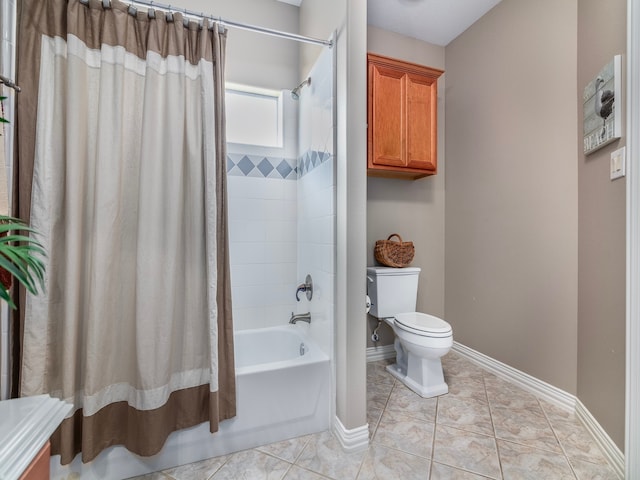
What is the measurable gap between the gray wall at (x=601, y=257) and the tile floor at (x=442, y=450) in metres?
0.21

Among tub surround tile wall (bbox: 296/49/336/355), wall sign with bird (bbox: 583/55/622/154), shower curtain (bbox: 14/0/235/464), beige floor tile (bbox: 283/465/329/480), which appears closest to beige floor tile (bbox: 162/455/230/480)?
shower curtain (bbox: 14/0/235/464)

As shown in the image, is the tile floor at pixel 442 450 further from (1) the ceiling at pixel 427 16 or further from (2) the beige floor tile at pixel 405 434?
(1) the ceiling at pixel 427 16

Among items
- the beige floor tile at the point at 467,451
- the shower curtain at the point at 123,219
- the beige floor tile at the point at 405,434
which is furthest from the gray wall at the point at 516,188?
the shower curtain at the point at 123,219


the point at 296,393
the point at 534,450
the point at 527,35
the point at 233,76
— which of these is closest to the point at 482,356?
the point at 534,450

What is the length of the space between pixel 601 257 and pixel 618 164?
1.53 feet

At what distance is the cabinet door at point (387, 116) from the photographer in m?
2.20

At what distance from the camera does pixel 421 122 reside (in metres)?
2.33

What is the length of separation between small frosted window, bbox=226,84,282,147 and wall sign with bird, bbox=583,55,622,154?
1883 mm

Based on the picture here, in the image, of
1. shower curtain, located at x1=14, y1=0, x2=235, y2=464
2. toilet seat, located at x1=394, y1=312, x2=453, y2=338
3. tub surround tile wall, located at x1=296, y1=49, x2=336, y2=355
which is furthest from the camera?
toilet seat, located at x1=394, y1=312, x2=453, y2=338

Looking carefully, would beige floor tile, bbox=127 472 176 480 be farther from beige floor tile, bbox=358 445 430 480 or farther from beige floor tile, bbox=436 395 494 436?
beige floor tile, bbox=436 395 494 436

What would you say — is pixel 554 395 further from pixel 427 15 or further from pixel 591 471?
pixel 427 15

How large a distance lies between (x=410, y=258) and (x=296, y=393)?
137 cm

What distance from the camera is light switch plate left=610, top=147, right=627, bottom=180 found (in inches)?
51.5

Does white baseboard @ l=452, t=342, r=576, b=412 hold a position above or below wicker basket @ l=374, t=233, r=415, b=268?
below
